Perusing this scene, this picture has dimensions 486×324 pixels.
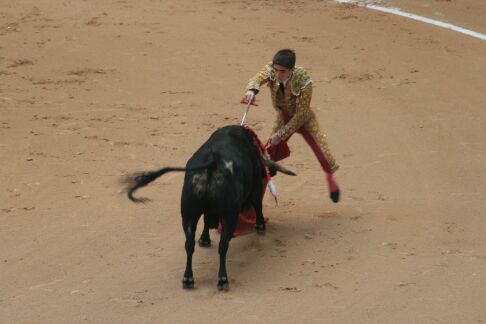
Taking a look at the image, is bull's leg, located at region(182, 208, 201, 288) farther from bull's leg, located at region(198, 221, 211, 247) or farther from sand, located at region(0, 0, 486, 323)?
bull's leg, located at region(198, 221, 211, 247)

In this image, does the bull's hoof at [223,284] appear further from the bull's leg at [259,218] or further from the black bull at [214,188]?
the bull's leg at [259,218]

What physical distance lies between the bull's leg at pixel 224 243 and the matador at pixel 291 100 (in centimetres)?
96

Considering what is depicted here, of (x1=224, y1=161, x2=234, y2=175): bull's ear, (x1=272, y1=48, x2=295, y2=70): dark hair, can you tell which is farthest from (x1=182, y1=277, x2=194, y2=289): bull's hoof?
(x1=272, y1=48, x2=295, y2=70): dark hair

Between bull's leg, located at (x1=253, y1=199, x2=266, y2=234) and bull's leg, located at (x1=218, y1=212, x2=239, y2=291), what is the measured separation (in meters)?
0.74

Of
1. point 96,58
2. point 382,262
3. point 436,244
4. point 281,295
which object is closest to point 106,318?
point 281,295

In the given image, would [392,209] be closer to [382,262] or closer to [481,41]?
[382,262]

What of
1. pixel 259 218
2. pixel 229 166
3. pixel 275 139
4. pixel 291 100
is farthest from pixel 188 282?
pixel 291 100

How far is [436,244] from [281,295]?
1.17m

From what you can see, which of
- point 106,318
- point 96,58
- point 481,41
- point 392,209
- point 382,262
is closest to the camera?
point 106,318

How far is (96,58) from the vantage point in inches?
388

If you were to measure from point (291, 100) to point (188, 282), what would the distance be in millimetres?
1419

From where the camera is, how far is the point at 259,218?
5848mm

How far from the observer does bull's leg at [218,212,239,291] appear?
4984 millimetres

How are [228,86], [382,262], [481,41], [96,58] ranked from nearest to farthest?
[382,262] < [228,86] < [96,58] < [481,41]
